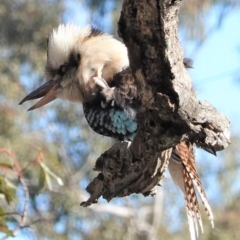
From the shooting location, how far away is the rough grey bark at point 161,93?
133cm

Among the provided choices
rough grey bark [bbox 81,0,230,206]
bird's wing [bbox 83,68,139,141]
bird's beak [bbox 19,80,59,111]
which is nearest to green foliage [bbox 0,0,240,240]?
bird's beak [bbox 19,80,59,111]

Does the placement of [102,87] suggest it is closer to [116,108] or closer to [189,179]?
[116,108]

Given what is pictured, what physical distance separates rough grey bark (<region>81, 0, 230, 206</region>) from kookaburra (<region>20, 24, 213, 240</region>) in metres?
0.65

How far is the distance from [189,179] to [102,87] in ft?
1.37

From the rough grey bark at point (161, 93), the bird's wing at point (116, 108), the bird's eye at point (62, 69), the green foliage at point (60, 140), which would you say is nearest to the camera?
the rough grey bark at point (161, 93)

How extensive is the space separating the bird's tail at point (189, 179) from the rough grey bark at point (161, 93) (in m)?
0.67

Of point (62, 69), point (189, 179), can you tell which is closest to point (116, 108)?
point (189, 179)

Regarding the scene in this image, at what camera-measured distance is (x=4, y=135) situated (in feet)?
19.2

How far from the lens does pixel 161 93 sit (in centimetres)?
141

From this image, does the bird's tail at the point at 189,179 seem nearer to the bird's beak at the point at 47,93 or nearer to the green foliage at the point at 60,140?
the bird's beak at the point at 47,93

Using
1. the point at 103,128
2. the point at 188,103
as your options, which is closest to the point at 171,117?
the point at 188,103

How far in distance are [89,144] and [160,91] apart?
210 inches

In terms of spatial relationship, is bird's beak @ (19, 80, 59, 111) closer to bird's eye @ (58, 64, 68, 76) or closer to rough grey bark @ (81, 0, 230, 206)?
bird's eye @ (58, 64, 68, 76)

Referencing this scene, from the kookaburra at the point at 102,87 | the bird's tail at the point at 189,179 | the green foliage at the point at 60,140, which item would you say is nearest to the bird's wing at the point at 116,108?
the kookaburra at the point at 102,87
